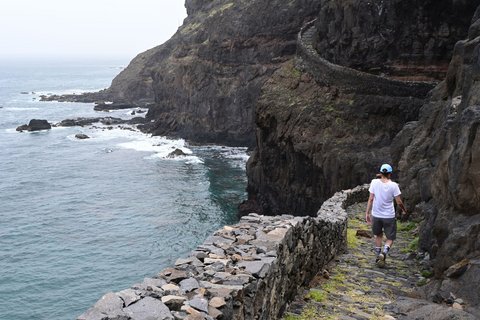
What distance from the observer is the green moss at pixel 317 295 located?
1013 cm

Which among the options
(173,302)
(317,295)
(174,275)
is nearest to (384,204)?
(317,295)

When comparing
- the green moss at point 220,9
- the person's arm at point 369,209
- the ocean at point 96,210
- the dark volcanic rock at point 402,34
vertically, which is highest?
the green moss at point 220,9

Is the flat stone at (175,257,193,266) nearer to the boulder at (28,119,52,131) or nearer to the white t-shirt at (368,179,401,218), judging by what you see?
the white t-shirt at (368,179,401,218)

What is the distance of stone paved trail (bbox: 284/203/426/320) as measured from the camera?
31.1ft

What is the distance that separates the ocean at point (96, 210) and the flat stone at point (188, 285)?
1043 inches

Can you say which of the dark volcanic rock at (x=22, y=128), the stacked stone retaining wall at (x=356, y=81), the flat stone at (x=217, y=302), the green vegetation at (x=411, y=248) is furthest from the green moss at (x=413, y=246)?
the dark volcanic rock at (x=22, y=128)

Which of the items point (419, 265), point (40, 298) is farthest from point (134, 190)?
point (419, 265)

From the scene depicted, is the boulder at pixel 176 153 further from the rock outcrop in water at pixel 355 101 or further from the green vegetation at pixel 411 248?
the green vegetation at pixel 411 248

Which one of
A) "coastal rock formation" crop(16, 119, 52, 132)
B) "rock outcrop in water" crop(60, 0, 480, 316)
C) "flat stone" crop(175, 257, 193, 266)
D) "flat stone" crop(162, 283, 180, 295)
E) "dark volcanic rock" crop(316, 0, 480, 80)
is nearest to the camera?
"flat stone" crop(162, 283, 180, 295)

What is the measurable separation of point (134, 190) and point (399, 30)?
113 feet

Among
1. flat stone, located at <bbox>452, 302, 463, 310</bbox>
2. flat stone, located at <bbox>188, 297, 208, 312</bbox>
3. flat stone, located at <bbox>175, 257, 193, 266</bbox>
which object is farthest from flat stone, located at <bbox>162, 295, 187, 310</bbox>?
flat stone, located at <bbox>452, 302, 463, 310</bbox>

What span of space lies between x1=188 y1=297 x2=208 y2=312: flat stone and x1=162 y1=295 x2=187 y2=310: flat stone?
118 mm

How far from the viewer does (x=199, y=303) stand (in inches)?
241

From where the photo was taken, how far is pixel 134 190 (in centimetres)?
6028
